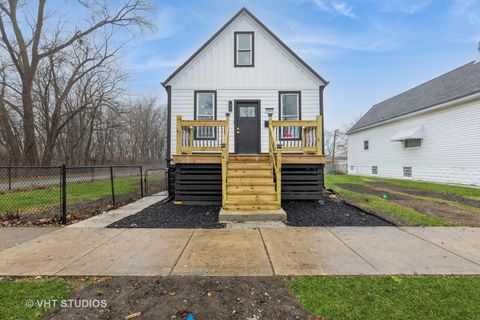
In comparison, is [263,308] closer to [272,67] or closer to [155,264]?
[155,264]

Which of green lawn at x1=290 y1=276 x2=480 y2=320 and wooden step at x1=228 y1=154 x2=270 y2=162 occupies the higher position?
wooden step at x1=228 y1=154 x2=270 y2=162

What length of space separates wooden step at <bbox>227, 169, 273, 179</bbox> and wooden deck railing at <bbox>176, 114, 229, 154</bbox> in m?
0.85

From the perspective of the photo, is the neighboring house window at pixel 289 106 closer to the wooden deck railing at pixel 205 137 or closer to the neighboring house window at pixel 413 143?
the wooden deck railing at pixel 205 137

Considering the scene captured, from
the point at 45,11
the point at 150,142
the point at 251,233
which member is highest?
the point at 45,11

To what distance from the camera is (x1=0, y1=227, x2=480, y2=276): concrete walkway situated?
123 inches

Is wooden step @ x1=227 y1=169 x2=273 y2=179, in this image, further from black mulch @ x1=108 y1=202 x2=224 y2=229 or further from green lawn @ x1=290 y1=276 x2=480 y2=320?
green lawn @ x1=290 y1=276 x2=480 y2=320

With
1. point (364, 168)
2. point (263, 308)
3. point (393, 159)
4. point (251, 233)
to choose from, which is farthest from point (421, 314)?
point (364, 168)

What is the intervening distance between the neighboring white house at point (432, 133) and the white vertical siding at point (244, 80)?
8.21 metres

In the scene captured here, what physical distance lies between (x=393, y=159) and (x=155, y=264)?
17945 millimetres

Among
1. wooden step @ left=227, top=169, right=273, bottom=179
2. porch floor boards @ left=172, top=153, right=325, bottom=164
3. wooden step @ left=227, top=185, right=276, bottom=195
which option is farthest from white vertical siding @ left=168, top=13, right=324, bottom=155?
wooden step @ left=227, top=185, right=276, bottom=195

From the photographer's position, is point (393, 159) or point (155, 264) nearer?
point (155, 264)

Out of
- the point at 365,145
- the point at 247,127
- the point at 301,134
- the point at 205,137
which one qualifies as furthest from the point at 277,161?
the point at 365,145

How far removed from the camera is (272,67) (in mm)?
9477

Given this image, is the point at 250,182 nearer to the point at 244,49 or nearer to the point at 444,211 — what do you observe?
the point at 444,211
